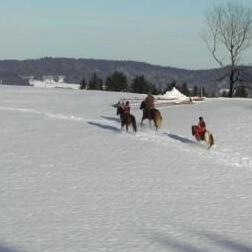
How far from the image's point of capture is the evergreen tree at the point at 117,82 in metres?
110

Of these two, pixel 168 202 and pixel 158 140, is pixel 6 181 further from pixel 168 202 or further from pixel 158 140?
pixel 158 140

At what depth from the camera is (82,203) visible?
16984 millimetres

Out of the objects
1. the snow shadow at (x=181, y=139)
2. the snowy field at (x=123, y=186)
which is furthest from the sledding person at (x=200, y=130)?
the snow shadow at (x=181, y=139)

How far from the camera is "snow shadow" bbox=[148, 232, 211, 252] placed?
1263 cm

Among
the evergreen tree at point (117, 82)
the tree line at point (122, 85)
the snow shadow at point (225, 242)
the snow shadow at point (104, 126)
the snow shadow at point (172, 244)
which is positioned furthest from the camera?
the evergreen tree at point (117, 82)

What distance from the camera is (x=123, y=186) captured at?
19484 millimetres

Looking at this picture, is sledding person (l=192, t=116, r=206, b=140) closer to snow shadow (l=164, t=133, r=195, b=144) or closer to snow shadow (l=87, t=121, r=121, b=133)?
snow shadow (l=164, t=133, r=195, b=144)

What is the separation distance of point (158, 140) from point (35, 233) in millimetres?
14233

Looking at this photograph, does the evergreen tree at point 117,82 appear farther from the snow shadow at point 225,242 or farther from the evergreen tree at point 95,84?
the snow shadow at point 225,242

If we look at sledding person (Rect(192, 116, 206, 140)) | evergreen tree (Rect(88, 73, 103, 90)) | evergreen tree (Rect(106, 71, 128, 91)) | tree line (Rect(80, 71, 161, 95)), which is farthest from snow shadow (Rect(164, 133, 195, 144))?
evergreen tree (Rect(88, 73, 103, 90))

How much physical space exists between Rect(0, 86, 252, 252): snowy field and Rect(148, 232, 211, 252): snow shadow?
0.06 feet

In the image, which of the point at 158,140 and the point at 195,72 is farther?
the point at 195,72

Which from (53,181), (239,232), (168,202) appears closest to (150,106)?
(53,181)

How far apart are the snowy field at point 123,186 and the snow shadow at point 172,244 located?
2 centimetres
